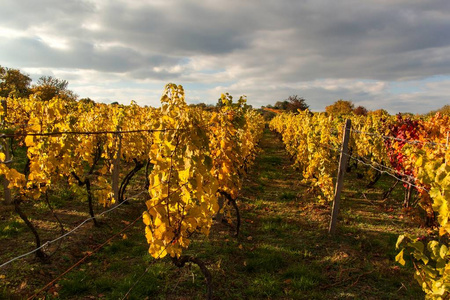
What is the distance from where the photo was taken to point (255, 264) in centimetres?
428

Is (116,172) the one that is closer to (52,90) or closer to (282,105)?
(52,90)

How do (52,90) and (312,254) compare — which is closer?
(312,254)

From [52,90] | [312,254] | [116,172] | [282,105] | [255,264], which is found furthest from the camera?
[282,105]

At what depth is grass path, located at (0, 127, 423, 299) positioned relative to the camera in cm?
361

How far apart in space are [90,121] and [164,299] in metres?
A: 5.61

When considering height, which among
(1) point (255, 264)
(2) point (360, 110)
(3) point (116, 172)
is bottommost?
(1) point (255, 264)

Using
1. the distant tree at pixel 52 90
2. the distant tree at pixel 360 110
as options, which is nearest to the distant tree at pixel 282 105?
the distant tree at pixel 360 110

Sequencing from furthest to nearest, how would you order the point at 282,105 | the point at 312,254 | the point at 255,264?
1. the point at 282,105
2. the point at 312,254
3. the point at 255,264

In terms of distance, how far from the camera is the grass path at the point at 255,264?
361 centimetres

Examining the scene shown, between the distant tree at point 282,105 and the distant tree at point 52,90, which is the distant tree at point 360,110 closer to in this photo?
the distant tree at point 282,105

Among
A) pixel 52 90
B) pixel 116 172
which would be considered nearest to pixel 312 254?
pixel 116 172

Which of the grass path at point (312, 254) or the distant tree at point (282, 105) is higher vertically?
the distant tree at point (282, 105)

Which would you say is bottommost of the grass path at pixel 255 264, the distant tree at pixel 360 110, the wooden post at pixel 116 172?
the grass path at pixel 255 264

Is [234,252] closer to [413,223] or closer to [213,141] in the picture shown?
[213,141]
